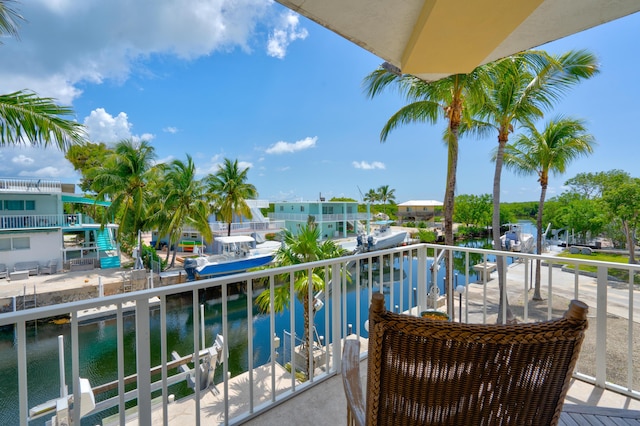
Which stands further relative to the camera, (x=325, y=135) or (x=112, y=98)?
(x=325, y=135)

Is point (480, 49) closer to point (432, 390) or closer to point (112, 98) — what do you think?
point (432, 390)

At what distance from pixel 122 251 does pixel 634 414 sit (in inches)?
952

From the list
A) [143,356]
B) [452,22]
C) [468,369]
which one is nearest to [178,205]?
[143,356]

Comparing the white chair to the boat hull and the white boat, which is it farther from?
the white boat

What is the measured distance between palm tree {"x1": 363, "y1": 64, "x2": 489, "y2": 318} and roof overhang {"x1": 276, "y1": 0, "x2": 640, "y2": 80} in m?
3.98

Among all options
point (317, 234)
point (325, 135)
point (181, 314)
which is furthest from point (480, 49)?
point (325, 135)

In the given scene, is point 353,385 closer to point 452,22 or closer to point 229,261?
point 452,22

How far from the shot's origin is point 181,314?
12297mm

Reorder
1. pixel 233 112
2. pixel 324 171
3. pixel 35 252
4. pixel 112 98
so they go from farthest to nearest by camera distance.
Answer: pixel 324 171 < pixel 233 112 < pixel 112 98 < pixel 35 252

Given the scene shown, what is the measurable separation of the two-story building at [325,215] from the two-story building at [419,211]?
1620 centimetres

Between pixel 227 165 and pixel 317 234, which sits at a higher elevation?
pixel 227 165

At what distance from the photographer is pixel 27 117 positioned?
420cm

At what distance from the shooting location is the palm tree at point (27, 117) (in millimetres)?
4070

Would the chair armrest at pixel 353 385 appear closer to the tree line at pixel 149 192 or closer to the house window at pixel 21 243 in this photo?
the tree line at pixel 149 192
